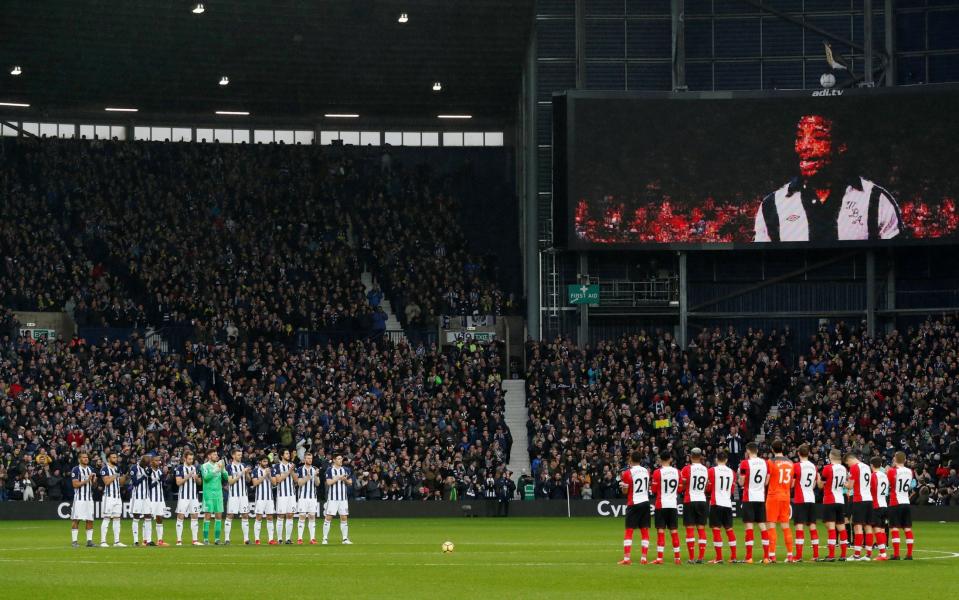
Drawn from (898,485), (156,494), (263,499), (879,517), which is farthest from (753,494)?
(156,494)

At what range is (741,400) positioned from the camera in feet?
193

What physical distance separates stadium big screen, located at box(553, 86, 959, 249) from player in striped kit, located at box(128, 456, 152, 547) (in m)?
27.8

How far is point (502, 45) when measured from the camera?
68.8 metres

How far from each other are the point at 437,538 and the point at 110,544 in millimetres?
8565

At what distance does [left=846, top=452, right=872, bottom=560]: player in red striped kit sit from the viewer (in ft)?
101

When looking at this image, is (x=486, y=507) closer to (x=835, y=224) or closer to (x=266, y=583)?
(x=835, y=224)

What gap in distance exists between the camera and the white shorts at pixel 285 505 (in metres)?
38.1

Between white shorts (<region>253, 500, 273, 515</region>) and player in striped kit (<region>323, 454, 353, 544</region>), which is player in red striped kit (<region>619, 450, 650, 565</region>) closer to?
player in striped kit (<region>323, 454, 353, 544</region>)

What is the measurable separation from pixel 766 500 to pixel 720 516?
38.5 inches

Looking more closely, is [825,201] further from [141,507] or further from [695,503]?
[695,503]

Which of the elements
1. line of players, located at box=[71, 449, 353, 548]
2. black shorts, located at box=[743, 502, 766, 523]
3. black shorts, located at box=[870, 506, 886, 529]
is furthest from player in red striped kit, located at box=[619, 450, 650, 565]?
line of players, located at box=[71, 449, 353, 548]

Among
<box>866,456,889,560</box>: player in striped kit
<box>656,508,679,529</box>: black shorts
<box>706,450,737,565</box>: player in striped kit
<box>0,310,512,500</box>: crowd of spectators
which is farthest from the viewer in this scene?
<box>0,310,512,500</box>: crowd of spectators

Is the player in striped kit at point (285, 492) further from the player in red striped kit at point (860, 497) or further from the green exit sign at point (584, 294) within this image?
the green exit sign at point (584, 294)

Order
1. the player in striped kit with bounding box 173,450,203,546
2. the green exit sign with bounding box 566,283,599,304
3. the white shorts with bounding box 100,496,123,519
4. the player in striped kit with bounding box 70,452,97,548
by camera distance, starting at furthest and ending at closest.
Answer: the green exit sign with bounding box 566,283,599,304, the player in striped kit with bounding box 173,450,203,546, the player in striped kit with bounding box 70,452,97,548, the white shorts with bounding box 100,496,123,519
